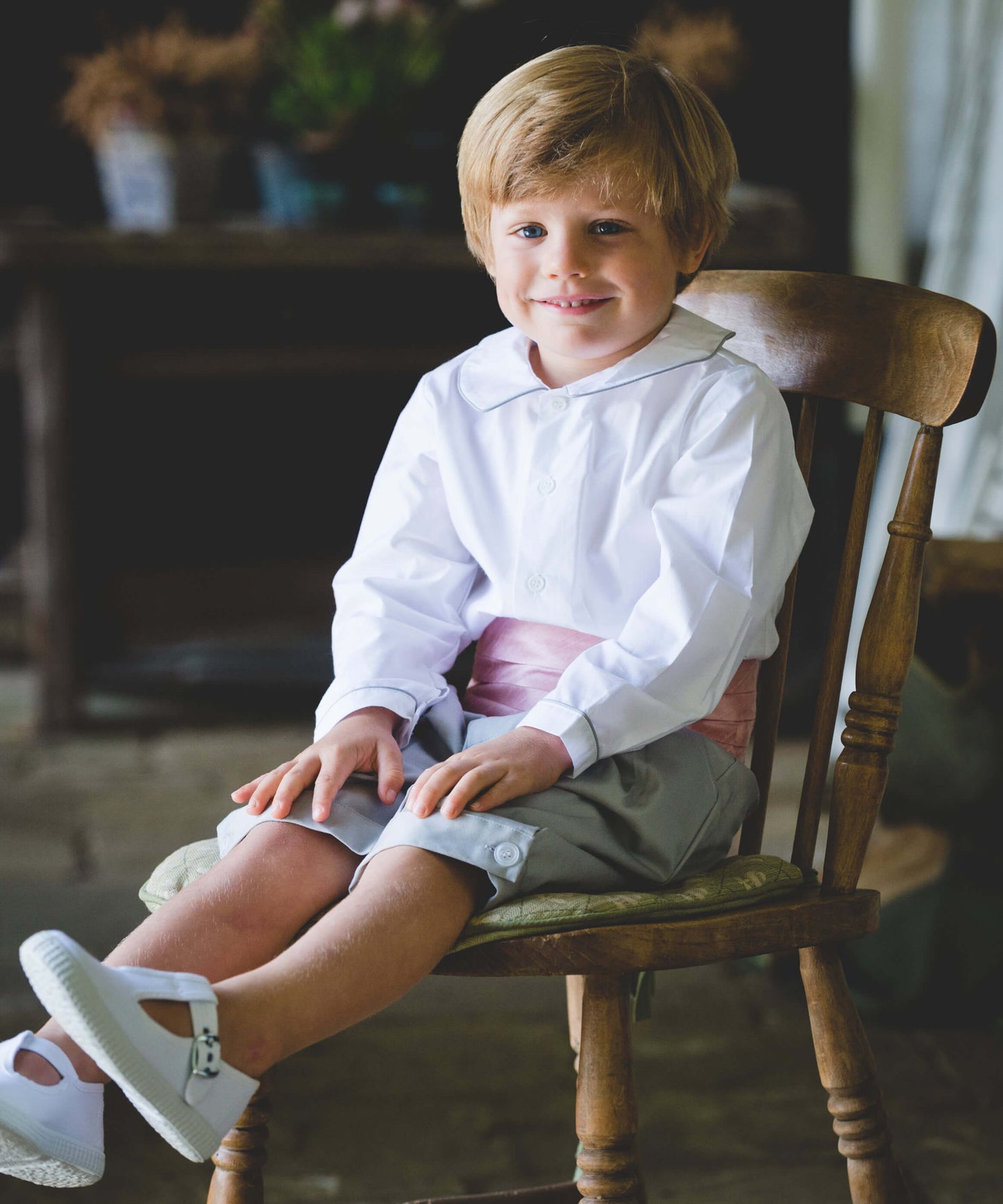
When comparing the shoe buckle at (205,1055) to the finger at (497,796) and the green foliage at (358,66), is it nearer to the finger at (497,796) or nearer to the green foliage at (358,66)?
the finger at (497,796)

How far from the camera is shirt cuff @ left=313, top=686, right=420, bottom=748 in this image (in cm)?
108

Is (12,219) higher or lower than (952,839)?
higher

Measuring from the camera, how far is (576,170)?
→ 1.03 meters

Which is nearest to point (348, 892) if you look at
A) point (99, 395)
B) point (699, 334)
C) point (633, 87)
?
point (699, 334)

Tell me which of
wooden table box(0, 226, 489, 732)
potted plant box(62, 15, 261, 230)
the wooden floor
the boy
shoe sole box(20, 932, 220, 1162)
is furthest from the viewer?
potted plant box(62, 15, 261, 230)

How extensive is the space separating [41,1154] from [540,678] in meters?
0.51

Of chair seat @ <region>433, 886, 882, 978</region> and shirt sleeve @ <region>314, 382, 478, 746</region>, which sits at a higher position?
shirt sleeve @ <region>314, 382, 478, 746</region>

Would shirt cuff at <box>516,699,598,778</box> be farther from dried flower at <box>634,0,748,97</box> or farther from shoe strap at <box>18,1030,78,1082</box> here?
dried flower at <box>634,0,748,97</box>

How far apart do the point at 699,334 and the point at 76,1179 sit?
0.76 metres

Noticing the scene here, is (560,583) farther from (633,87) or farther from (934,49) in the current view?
(934,49)

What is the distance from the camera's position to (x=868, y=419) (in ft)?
3.68

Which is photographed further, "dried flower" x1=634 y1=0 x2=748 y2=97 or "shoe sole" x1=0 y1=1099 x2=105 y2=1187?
"dried flower" x1=634 y1=0 x2=748 y2=97

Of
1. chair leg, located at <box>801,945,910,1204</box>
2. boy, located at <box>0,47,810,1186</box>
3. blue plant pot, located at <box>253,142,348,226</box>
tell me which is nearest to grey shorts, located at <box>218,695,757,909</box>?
boy, located at <box>0,47,810,1186</box>

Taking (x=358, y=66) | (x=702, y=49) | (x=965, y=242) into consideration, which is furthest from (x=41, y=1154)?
(x=702, y=49)
